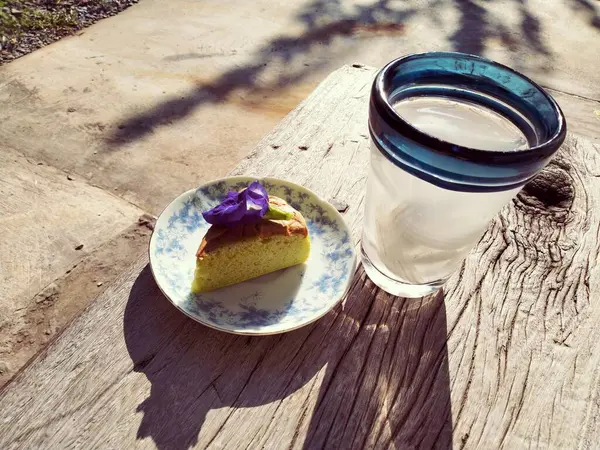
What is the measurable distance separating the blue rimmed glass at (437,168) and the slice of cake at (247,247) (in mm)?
157

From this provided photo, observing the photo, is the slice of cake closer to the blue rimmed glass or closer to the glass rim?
the blue rimmed glass

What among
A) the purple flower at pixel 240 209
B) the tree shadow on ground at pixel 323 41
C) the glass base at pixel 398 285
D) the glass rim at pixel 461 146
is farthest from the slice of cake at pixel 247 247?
the tree shadow on ground at pixel 323 41

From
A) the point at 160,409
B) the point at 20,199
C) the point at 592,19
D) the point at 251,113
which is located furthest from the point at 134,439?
the point at 592,19

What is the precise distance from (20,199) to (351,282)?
185 cm

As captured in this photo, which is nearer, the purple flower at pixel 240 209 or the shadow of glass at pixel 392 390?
the shadow of glass at pixel 392 390

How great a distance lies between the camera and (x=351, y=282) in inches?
39.8

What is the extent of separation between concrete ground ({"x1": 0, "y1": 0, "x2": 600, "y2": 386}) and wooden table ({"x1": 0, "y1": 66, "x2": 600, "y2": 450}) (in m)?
1.07

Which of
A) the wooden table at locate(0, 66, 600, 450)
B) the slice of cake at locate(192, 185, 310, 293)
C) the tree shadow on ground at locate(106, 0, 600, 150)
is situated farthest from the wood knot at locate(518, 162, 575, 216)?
the tree shadow on ground at locate(106, 0, 600, 150)

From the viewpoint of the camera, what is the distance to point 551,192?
4.26ft

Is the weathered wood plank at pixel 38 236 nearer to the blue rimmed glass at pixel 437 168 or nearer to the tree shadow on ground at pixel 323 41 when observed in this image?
the tree shadow on ground at pixel 323 41

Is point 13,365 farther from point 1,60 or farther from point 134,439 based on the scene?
point 1,60

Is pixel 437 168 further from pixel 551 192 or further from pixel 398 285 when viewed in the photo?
pixel 551 192

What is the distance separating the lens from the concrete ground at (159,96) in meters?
2.09

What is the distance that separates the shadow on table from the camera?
0.80 metres
